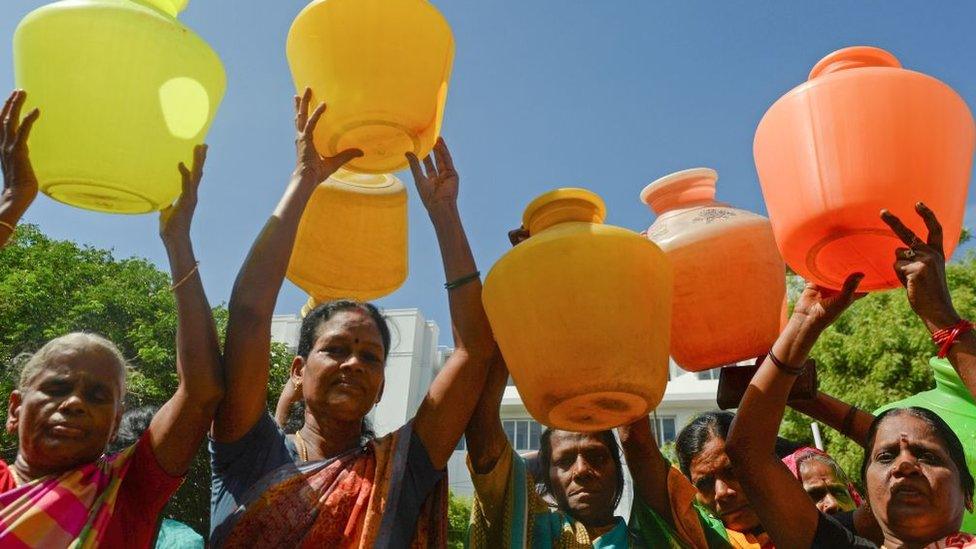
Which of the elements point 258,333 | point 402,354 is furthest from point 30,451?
point 402,354

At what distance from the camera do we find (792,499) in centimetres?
233

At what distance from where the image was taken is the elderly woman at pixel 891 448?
6.84ft

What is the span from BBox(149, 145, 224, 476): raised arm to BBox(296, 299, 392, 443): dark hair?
0.37 meters

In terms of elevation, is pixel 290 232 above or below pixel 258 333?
above

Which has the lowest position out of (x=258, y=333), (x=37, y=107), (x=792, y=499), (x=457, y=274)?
(x=792, y=499)

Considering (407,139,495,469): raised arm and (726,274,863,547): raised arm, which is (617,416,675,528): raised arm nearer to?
(726,274,863,547): raised arm

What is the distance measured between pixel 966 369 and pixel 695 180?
3.58 ft

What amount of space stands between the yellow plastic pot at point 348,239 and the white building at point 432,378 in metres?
22.7

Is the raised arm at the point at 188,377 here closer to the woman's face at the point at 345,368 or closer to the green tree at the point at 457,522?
the woman's face at the point at 345,368

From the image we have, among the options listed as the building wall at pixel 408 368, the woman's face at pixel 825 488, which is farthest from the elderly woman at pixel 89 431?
the building wall at pixel 408 368

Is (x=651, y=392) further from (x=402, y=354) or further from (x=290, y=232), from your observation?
(x=402, y=354)

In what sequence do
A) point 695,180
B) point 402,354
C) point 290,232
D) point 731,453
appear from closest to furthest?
1. point 290,232
2. point 731,453
3. point 695,180
4. point 402,354

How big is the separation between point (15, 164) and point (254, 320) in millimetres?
784

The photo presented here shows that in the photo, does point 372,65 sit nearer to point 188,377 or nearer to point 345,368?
point 345,368
